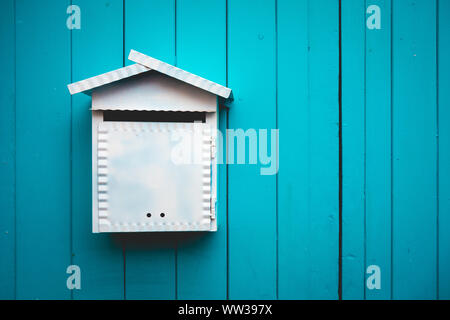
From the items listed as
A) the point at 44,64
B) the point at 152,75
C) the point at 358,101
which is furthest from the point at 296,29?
the point at 44,64

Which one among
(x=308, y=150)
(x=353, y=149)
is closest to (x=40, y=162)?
(x=308, y=150)

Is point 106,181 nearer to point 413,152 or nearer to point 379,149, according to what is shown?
point 379,149

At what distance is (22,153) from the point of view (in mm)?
1047

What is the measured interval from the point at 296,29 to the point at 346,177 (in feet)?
1.99

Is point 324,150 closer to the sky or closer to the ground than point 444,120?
closer to the ground

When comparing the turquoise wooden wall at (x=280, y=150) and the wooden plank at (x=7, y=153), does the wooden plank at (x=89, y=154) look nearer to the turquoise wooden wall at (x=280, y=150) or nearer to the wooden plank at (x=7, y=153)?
the turquoise wooden wall at (x=280, y=150)

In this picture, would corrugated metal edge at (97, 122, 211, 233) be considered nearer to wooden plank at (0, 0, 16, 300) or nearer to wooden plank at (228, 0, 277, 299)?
Result: wooden plank at (228, 0, 277, 299)

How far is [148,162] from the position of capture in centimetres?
91

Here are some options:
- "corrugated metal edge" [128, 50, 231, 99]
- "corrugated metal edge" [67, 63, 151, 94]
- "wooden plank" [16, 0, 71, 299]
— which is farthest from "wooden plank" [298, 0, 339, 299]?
"wooden plank" [16, 0, 71, 299]

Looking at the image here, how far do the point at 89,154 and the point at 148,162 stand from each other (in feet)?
0.98

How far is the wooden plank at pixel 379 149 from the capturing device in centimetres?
110

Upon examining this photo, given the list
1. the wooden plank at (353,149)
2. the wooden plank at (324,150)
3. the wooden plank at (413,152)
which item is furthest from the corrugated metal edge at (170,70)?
the wooden plank at (413,152)

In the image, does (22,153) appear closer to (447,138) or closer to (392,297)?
(392,297)

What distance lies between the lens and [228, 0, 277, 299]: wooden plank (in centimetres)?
108
